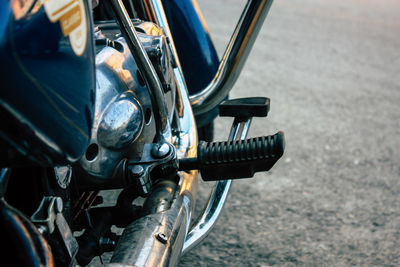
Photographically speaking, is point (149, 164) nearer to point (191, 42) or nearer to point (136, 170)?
point (136, 170)

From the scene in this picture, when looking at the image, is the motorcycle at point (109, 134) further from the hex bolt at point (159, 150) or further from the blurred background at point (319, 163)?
the blurred background at point (319, 163)

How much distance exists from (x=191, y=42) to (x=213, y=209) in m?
0.56

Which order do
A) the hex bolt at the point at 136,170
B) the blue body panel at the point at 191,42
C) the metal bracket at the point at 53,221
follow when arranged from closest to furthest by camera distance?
the metal bracket at the point at 53,221 → the hex bolt at the point at 136,170 → the blue body panel at the point at 191,42

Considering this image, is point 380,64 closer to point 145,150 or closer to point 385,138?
point 385,138

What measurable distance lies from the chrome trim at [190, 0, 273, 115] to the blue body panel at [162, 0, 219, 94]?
197 mm

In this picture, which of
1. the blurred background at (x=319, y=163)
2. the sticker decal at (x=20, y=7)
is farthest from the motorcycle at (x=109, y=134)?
the blurred background at (x=319, y=163)

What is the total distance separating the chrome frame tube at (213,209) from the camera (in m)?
1.02

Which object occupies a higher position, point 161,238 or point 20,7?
point 20,7

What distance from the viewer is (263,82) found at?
9.80 ft

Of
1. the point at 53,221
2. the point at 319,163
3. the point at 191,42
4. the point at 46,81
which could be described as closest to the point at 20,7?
the point at 46,81

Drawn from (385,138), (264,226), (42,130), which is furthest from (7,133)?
(385,138)

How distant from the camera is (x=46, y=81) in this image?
1.80ft

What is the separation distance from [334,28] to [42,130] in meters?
4.57

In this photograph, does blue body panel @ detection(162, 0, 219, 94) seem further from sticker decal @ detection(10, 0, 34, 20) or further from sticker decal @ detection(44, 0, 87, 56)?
sticker decal @ detection(10, 0, 34, 20)
